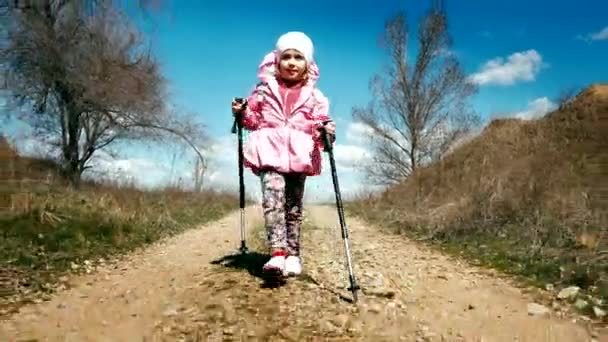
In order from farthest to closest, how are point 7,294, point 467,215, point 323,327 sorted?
point 467,215 → point 7,294 → point 323,327

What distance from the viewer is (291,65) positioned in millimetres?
5211

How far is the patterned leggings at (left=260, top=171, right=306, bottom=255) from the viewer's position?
4.94 m

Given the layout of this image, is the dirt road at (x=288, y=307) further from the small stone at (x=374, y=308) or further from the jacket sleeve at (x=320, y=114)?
the jacket sleeve at (x=320, y=114)

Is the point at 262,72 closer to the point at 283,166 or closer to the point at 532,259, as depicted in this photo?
the point at 283,166

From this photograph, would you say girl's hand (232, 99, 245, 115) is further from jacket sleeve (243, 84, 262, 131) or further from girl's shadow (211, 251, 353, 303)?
girl's shadow (211, 251, 353, 303)

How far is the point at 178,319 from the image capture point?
3.77 meters

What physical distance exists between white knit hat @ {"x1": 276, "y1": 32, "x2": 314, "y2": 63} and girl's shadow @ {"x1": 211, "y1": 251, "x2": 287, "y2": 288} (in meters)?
2.15

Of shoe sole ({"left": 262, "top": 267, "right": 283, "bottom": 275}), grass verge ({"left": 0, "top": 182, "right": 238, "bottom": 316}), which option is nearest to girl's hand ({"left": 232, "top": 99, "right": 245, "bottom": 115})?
shoe sole ({"left": 262, "top": 267, "right": 283, "bottom": 275})

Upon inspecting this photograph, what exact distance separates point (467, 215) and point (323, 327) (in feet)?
19.4

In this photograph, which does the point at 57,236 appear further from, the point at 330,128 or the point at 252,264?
the point at 330,128

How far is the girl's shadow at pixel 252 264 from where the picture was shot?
448cm

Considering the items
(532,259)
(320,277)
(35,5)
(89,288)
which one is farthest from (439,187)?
(35,5)

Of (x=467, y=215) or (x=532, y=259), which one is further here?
(x=467, y=215)

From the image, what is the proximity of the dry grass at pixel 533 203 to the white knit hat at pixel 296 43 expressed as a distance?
3.24 m
